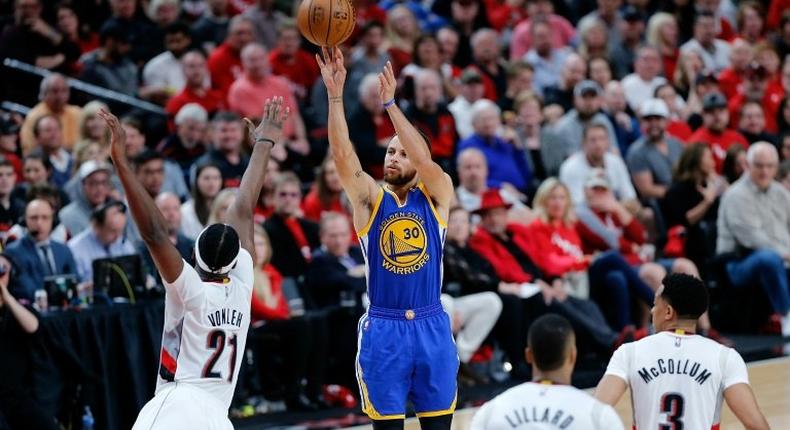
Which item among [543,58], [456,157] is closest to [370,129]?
[456,157]

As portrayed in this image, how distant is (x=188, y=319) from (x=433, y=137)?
8377 mm

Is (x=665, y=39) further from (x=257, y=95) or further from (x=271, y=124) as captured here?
(x=271, y=124)

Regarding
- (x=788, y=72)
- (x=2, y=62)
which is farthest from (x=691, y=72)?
(x=2, y=62)

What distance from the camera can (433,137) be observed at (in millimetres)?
14578

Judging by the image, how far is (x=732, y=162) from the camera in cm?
1486

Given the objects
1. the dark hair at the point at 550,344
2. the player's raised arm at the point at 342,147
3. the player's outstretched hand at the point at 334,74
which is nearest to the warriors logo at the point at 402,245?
the player's raised arm at the point at 342,147

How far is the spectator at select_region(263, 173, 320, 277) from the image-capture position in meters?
12.0

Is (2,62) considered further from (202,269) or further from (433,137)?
(202,269)

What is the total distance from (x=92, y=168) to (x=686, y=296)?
6519mm

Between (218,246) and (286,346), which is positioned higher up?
(218,246)

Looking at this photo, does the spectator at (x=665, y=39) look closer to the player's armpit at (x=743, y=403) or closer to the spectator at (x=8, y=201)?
the spectator at (x=8, y=201)

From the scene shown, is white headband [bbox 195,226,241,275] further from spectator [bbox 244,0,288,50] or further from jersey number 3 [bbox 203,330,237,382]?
spectator [bbox 244,0,288,50]

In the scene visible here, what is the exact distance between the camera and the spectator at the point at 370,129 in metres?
13.9

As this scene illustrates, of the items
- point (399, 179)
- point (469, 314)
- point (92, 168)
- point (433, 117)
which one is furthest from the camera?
point (433, 117)
